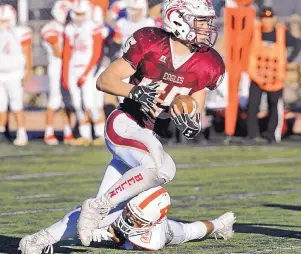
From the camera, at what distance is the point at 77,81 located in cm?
1564

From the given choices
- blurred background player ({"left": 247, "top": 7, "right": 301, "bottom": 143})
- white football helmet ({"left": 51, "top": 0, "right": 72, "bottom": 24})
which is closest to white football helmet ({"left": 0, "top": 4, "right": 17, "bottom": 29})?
white football helmet ({"left": 51, "top": 0, "right": 72, "bottom": 24})

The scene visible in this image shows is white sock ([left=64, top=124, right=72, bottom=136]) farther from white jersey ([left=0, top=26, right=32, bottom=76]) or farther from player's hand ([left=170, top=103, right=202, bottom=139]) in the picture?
player's hand ([left=170, top=103, right=202, bottom=139])

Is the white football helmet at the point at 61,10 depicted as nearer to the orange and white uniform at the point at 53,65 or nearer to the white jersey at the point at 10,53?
the orange and white uniform at the point at 53,65

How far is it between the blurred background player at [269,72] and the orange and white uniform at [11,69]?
321 centimetres

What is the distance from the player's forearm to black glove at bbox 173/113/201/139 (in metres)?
0.34

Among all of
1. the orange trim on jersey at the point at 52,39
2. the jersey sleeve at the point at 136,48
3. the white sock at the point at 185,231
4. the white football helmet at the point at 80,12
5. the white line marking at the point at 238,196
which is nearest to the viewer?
the jersey sleeve at the point at 136,48

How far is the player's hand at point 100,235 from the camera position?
6.39 meters

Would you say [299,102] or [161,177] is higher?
[161,177]

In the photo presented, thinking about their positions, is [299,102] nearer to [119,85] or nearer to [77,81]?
[77,81]

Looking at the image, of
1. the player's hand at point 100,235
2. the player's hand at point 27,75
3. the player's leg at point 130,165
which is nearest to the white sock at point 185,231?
the player's hand at point 100,235

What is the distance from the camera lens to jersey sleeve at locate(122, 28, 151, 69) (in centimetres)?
651

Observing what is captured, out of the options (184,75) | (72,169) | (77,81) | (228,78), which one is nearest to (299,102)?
(228,78)

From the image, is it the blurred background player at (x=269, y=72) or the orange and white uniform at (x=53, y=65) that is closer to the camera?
the blurred background player at (x=269, y=72)

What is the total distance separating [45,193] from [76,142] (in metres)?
5.44
